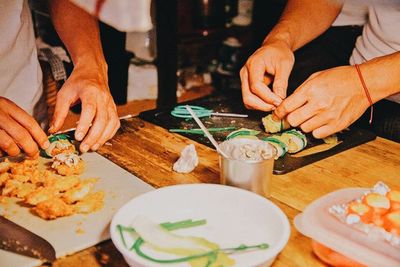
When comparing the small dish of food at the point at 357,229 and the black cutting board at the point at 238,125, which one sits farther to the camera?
the black cutting board at the point at 238,125

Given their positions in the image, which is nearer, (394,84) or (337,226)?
(337,226)

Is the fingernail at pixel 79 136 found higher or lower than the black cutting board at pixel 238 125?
higher

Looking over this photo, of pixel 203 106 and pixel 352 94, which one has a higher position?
pixel 352 94

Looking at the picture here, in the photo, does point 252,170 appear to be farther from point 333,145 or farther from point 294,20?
point 294,20

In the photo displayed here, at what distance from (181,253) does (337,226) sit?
29 cm

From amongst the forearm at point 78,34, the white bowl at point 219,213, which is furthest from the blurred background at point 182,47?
the white bowl at point 219,213

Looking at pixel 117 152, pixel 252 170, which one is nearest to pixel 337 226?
pixel 252 170

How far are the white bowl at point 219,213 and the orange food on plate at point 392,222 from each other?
6.9 inches

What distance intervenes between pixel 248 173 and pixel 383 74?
26.2 inches

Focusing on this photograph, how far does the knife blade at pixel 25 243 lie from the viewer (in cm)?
88

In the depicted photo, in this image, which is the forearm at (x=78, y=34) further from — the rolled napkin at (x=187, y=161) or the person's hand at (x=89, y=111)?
the rolled napkin at (x=187, y=161)

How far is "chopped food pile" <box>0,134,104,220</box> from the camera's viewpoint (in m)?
1.03

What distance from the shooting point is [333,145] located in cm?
146

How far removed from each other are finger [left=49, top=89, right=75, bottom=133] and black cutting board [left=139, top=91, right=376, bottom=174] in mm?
297
